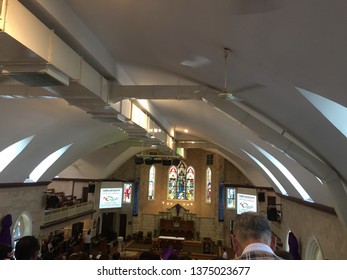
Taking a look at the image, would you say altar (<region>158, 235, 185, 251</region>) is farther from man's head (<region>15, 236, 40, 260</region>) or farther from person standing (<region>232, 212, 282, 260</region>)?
person standing (<region>232, 212, 282, 260</region>)

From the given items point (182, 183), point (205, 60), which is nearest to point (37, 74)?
point (205, 60)

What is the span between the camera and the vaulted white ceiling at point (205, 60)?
110 inches

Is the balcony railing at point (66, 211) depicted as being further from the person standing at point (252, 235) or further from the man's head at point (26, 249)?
the person standing at point (252, 235)

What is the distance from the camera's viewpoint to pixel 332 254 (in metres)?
6.96

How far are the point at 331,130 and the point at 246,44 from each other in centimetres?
165

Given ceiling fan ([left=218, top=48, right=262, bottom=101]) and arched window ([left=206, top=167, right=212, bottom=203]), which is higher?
ceiling fan ([left=218, top=48, right=262, bottom=101])

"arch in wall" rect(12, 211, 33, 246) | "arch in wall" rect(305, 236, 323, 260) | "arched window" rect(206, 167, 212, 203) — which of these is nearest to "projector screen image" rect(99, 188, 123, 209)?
"arched window" rect(206, 167, 212, 203)

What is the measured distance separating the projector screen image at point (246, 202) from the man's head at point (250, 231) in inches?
610

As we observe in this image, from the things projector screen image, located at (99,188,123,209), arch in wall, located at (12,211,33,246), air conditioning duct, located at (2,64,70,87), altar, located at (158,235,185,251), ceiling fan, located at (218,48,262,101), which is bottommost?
altar, located at (158,235,185,251)

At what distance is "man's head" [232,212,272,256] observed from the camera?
2.16m

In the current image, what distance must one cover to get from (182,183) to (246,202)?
21.1 ft

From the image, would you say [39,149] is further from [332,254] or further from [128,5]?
[332,254]

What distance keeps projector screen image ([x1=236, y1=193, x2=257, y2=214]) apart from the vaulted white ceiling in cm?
981

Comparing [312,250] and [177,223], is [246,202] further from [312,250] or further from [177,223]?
[312,250]
